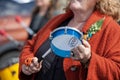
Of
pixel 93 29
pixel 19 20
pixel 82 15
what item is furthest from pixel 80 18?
pixel 19 20

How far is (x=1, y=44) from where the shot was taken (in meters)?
7.48

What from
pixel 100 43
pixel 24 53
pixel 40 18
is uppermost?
pixel 100 43

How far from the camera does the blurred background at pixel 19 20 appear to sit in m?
6.72

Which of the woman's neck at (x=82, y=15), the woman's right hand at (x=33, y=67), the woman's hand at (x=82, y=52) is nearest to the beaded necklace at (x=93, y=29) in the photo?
the woman's neck at (x=82, y=15)

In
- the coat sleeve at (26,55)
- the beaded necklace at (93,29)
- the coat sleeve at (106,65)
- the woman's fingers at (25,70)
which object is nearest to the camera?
the coat sleeve at (106,65)

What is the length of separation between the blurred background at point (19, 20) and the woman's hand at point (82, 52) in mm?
3439

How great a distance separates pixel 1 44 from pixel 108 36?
441cm

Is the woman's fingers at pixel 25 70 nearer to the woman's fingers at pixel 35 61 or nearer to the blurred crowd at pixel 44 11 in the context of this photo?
the woman's fingers at pixel 35 61

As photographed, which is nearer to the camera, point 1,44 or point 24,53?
point 24,53

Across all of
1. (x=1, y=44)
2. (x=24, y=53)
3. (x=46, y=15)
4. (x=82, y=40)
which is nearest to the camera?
(x=82, y=40)

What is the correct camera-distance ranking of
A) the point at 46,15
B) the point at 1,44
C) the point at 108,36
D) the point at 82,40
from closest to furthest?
the point at 82,40 < the point at 108,36 < the point at 46,15 < the point at 1,44

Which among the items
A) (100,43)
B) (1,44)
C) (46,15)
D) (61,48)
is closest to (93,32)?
(100,43)

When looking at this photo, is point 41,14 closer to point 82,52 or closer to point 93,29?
point 93,29

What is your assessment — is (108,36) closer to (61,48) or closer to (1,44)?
(61,48)
